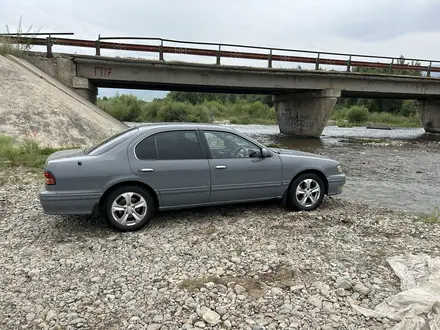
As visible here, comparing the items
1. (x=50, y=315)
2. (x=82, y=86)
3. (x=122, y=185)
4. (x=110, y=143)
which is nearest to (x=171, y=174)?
(x=122, y=185)

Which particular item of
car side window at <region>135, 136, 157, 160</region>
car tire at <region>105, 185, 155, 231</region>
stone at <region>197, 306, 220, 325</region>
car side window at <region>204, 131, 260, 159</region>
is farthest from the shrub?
stone at <region>197, 306, 220, 325</region>

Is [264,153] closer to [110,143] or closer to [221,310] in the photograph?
[110,143]

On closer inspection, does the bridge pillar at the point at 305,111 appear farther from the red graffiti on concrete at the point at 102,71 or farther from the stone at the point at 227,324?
the stone at the point at 227,324

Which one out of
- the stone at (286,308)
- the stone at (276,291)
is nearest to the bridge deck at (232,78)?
the stone at (276,291)

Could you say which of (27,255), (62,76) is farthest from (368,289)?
(62,76)

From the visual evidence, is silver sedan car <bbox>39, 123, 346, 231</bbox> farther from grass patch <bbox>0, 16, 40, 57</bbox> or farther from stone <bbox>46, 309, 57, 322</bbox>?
grass patch <bbox>0, 16, 40, 57</bbox>

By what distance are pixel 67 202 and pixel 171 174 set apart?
4.79ft

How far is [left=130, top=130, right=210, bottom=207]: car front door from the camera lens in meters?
4.95

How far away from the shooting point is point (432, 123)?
36.5m

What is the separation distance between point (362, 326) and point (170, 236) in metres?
2.71

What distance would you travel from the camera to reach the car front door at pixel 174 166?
4953 millimetres

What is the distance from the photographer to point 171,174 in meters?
5.04

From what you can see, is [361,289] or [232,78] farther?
[232,78]

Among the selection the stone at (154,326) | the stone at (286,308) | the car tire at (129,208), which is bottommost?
the stone at (154,326)
